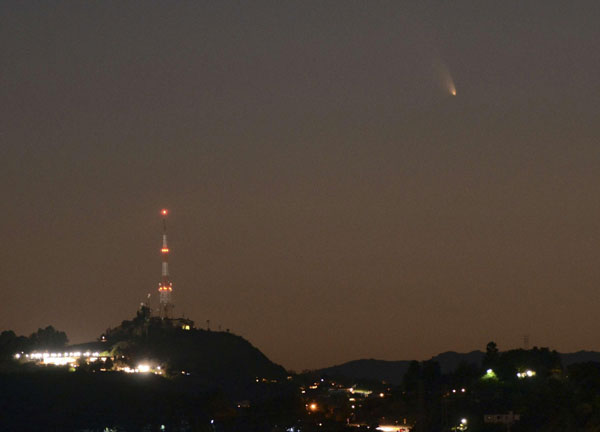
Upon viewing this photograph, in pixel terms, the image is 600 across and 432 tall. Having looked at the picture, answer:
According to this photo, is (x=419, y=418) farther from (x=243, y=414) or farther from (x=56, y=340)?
(x=56, y=340)

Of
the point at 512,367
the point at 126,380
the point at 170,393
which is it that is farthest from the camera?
the point at 126,380

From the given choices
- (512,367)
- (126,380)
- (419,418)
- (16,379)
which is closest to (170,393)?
(126,380)

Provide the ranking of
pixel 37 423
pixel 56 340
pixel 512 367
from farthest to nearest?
pixel 56 340, pixel 37 423, pixel 512 367

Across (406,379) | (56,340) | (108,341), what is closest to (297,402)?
(406,379)

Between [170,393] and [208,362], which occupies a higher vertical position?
[208,362]

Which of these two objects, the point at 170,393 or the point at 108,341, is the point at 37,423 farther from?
the point at 108,341

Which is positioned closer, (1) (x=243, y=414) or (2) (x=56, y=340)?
(1) (x=243, y=414)

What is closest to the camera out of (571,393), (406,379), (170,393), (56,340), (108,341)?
(571,393)

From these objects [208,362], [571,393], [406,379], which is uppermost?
[208,362]

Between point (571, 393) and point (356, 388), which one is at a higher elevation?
point (356, 388)
